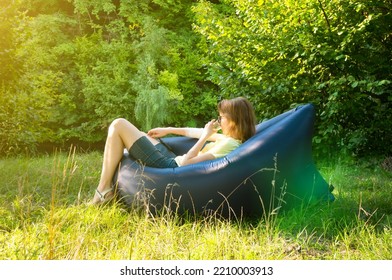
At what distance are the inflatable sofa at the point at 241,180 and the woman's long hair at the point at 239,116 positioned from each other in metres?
0.20

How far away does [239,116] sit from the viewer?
136 inches

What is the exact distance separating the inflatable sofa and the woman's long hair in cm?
20

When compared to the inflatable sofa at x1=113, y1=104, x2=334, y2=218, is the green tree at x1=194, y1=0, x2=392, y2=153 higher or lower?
higher

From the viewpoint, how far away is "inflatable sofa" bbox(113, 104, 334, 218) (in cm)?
308

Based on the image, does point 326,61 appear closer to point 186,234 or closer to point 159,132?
point 159,132

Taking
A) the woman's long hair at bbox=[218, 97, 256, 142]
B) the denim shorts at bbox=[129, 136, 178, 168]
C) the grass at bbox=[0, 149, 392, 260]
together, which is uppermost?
the woman's long hair at bbox=[218, 97, 256, 142]

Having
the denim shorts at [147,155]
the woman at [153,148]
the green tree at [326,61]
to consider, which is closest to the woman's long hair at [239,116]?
the woman at [153,148]

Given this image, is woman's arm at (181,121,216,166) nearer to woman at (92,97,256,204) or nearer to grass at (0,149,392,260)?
woman at (92,97,256,204)

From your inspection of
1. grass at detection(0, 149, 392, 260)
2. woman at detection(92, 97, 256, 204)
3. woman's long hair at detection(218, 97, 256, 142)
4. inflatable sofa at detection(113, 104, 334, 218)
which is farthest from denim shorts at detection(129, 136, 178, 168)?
woman's long hair at detection(218, 97, 256, 142)

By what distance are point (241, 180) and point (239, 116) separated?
1.92ft

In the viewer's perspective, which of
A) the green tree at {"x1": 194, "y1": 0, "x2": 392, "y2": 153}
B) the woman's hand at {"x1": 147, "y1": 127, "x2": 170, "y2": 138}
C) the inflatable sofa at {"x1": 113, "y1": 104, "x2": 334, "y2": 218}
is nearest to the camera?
the inflatable sofa at {"x1": 113, "y1": 104, "x2": 334, "y2": 218}

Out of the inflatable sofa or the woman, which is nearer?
the inflatable sofa

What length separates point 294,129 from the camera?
327 centimetres
